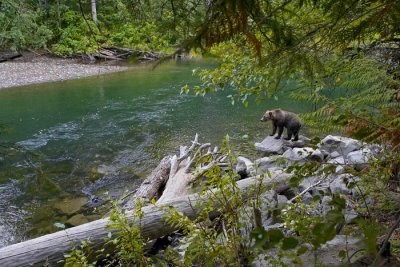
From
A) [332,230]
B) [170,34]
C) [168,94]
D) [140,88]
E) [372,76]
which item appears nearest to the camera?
[332,230]

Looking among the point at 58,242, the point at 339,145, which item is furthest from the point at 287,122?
the point at 58,242

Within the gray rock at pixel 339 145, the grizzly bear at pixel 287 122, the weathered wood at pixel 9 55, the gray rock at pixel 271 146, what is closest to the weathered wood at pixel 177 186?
the gray rock at pixel 271 146

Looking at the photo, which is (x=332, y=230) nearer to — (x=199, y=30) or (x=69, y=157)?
(x=199, y=30)

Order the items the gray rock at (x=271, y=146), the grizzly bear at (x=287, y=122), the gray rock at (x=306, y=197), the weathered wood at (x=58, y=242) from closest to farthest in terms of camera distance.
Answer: the weathered wood at (x=58, y=242) → the gray rock at (x=306, y=197) → the gray rock at (x=271, y=146) → the grizzly bear at (x=287, y=122)

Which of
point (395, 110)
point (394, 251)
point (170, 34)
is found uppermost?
point (170, 34)

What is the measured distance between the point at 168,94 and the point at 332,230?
16065 mm

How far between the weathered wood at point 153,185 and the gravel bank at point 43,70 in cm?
1548

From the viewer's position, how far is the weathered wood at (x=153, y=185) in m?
6.68

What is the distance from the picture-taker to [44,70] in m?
23.3

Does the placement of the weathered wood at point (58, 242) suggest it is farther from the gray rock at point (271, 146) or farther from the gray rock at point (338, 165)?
the gray rock at point (271, 146)

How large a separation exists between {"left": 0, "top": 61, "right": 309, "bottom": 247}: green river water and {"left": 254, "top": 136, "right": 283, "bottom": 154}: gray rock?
0.35 metres

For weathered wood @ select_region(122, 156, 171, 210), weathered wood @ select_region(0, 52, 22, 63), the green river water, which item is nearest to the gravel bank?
weathered wood @ select_region(0, 52, 22, 63)

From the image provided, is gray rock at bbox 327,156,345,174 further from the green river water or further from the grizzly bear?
the grizzly bear

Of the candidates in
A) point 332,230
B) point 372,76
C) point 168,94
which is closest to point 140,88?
point 168,94
